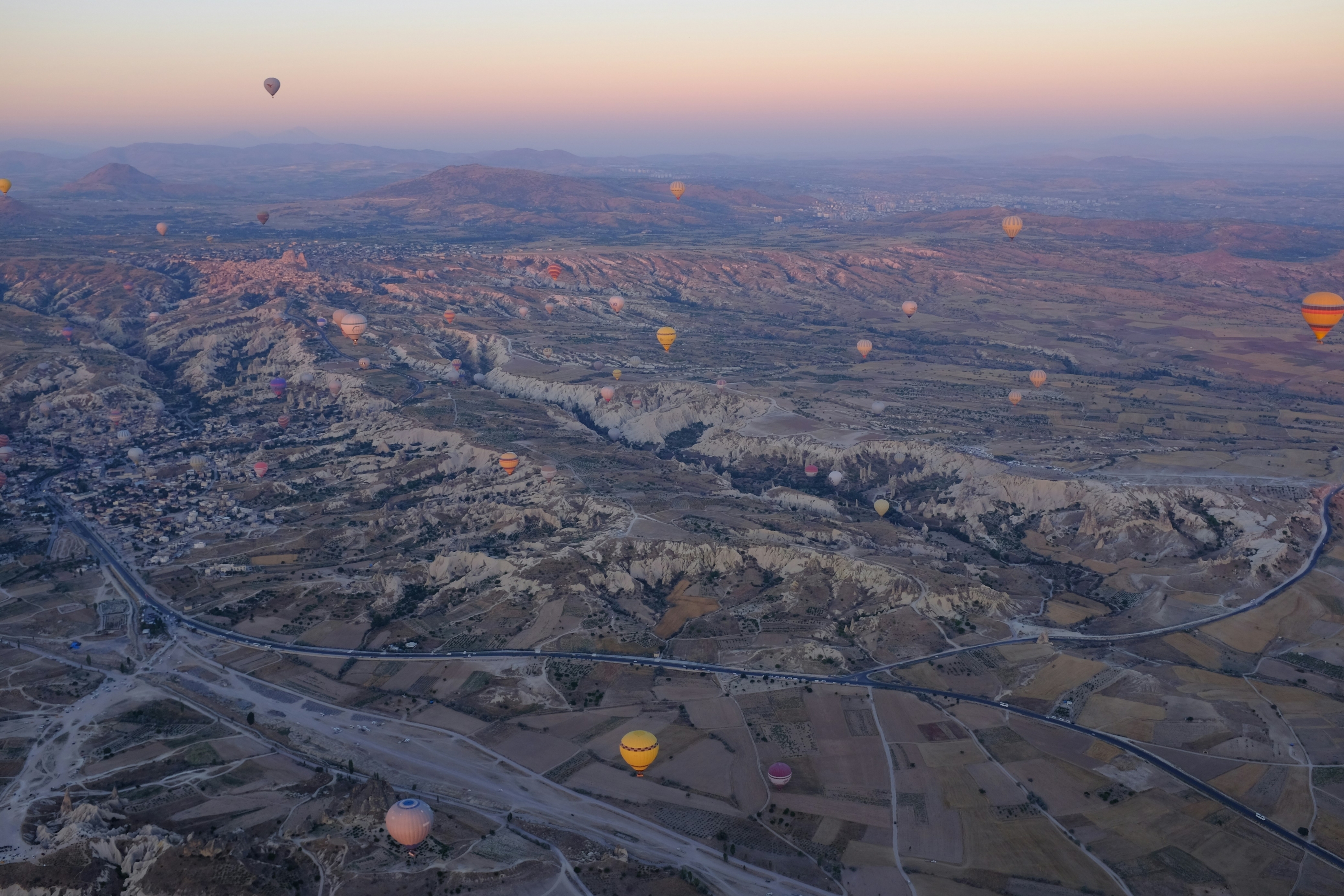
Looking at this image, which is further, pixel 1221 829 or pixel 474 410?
pixel 474 410

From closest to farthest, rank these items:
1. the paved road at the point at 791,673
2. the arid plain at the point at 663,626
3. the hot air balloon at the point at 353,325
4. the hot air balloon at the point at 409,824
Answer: the hot air balloon at the point at 409,824, the arid plain at the point at 663,626, the paved road at the point at 791,673, the hot air balloon at the point at 353,325

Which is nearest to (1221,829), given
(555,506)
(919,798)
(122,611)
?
(919,798)

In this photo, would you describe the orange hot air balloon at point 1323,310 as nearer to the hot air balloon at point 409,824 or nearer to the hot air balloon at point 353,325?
the hot air balloon at point 409,824

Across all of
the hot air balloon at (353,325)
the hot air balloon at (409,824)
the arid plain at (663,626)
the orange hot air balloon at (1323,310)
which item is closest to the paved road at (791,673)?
the arid plain at (663,626)

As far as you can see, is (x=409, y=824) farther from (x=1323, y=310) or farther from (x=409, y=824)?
(x=1323, y=310)

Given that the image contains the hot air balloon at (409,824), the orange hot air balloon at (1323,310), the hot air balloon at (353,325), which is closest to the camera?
the hot air balloon at (409,824)

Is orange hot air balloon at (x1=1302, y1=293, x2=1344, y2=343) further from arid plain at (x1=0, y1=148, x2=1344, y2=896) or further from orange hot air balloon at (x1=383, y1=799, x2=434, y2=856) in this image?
orange hot air balloon at (x1=383, y1=799, x2=434, y2=856)

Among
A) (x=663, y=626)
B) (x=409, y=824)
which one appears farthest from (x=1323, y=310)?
(x=409, y=824)

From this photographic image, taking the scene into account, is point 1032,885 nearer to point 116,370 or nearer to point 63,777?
point 63,777
